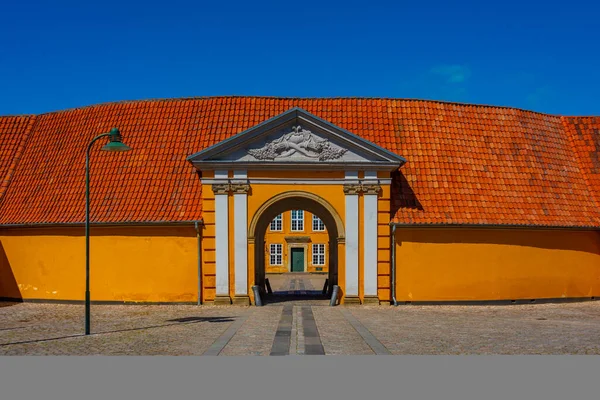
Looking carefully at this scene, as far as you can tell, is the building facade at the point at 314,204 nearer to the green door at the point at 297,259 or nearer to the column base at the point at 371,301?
the column base at the point at 371,301

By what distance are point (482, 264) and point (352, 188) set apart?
202 inches

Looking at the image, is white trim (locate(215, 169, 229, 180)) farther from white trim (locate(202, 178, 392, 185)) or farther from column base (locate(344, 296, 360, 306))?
column base (locate(344, 296, 360, 306))

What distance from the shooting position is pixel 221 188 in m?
21.9

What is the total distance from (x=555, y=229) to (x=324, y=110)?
9317mm

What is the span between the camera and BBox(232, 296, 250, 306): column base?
21891mm

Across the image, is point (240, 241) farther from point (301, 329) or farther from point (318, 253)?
point (318, 253)

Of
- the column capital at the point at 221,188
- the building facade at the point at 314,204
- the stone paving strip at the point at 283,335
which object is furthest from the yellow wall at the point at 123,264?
the stone paving strip at the point at 283,335

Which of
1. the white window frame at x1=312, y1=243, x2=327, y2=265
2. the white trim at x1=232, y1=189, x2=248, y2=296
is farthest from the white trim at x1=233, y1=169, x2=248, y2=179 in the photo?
the white window frame at x1=312, y1=243, x2=327, y2=265

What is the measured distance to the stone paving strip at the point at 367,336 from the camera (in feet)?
39.7

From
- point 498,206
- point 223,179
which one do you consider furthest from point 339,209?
point 498,206

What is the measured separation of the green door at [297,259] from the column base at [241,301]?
113 ft

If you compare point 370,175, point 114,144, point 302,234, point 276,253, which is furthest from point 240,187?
point 302,234

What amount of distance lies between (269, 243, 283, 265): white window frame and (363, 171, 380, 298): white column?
3448 cm

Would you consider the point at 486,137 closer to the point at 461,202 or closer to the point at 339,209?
the point at 461,202
